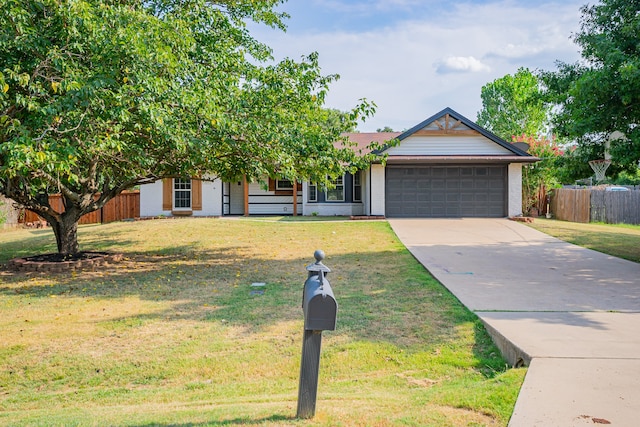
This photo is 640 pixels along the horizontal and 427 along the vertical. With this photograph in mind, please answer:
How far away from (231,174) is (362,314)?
6384 mm

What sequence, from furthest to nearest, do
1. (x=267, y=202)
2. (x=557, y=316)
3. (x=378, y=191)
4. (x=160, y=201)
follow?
(x=267, y=202), (x=160, y=201), (x=378, y=191), (x=557, y=316)

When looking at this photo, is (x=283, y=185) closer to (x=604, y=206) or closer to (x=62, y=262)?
(x=604, y=206)

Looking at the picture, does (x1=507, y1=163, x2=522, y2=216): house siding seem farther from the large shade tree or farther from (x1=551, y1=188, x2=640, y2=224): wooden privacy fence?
the large shade tree

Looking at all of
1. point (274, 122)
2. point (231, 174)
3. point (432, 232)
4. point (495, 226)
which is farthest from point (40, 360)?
point (495, 226)

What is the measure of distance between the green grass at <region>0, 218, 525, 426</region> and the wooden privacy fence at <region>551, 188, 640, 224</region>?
51.7 ft

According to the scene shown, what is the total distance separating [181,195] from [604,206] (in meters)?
19.2

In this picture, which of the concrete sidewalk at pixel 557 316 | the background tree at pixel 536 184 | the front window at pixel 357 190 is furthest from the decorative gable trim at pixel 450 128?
the concrete sidewalk at pixel 557 316

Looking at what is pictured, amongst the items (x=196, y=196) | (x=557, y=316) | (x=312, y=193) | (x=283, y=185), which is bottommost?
(x=557, y=316)

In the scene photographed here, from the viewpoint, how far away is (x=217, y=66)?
37.3 ft

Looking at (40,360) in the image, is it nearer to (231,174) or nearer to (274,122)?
(274,122)

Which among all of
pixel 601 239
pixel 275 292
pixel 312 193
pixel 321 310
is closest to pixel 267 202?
pixel 312 193

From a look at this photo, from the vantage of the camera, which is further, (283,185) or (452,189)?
(283,185)

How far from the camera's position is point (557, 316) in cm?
655

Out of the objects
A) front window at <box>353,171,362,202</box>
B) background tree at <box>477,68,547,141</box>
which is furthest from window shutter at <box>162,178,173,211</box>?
background tree at <box>477,68,547,141</box>
